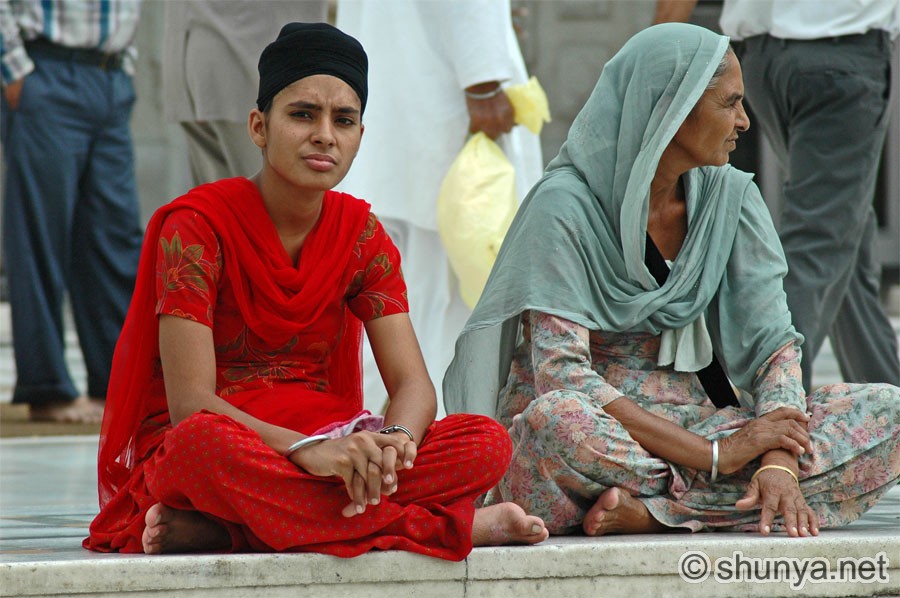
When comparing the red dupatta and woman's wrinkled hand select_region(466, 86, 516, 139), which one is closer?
the red dupatta

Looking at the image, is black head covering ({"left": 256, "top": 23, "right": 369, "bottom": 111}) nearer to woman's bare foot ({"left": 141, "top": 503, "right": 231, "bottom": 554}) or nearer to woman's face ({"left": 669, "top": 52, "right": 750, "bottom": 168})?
woman's face ({"left": 669, "top": 52, "right": 750, "bottom": 168})

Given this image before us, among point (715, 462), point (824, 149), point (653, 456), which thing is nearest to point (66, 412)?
point (824, 149)

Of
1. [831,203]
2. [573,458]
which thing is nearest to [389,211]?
[831,203]

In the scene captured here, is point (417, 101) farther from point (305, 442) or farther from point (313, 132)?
point (305, 442)

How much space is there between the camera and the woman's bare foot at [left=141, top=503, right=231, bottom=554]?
291 centimetres

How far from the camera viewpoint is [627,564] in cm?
296

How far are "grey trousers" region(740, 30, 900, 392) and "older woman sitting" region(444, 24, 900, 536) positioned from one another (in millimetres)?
1331

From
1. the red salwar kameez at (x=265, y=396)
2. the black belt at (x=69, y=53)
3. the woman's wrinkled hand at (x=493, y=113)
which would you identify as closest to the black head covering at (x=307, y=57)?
the red salwar kameez at (x=265, y=396)

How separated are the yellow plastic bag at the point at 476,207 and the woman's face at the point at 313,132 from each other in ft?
5.69

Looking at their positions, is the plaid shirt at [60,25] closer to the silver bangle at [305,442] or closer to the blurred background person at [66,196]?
the blurred background person at [66,196]

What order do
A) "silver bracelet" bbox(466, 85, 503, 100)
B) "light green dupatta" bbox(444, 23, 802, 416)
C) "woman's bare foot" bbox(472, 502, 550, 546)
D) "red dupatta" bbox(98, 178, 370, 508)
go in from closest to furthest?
"woman's bare foot" bbox(472, 502, 550, 546) → "red dupatta" bbox(98, 178, 370, 508) → "light green dupatta" bbox(444, 23, 802, 416) → "silver bracelet" bbox(466, 85, 503, 100)

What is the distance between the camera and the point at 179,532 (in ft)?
9.61

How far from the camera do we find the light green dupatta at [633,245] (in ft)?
11.1

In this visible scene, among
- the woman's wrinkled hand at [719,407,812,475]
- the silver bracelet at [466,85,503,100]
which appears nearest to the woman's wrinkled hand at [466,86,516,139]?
the silver bracelet at [466,85,503,100]
